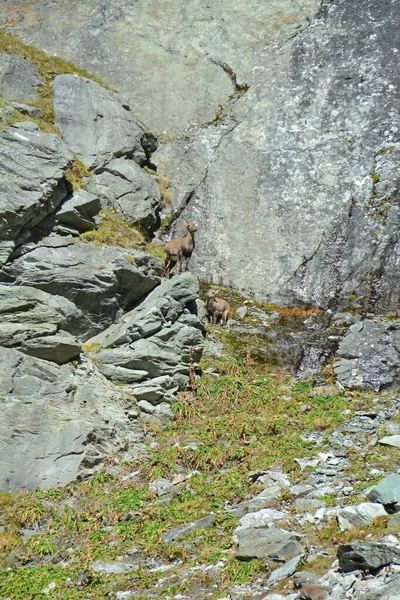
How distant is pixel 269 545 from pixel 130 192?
15.6 meters

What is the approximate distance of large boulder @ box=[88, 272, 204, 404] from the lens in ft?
51.3

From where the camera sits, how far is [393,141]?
2273 centimetres

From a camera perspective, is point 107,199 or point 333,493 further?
point 107,199

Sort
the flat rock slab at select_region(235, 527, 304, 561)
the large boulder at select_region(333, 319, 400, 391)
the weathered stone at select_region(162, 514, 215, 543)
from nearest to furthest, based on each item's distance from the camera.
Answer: the flat rock slab at select_region(235, 527, 304, 561)
the weathered stone at select_region(162, 514, 215, 543)
the large boulder at select_region(333, 319, 400, 391)

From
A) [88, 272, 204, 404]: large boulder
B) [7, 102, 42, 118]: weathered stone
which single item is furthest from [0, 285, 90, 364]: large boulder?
[7, 102, 42, 118]: weathered stone

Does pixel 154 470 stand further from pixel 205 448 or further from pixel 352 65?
pixel 352 65

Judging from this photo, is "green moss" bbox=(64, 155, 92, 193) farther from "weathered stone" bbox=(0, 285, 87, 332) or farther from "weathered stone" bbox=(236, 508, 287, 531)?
"weathered stone" bbox=(236, 508, 287, 531)

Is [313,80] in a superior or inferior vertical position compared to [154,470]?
superior

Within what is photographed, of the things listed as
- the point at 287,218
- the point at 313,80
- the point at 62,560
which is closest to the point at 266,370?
the point at 287,218

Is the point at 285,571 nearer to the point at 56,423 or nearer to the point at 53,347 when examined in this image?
the point at 56,423

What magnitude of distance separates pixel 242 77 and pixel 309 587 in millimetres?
23119

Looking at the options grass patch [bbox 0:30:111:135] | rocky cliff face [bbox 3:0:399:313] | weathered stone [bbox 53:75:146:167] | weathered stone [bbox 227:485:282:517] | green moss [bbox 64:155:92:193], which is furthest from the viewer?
Result: weathered stone [bbox 53:75:146:167]

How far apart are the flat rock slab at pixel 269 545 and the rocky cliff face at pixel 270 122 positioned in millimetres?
11773

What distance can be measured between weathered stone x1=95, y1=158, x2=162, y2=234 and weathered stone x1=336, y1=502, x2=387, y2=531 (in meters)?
14.1
